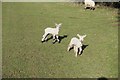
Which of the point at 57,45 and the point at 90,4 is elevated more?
the point at 90,4

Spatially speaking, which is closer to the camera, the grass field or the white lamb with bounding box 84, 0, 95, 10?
the grass field

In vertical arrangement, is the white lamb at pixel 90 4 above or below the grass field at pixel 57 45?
above

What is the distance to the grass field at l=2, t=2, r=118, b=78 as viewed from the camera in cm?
1727

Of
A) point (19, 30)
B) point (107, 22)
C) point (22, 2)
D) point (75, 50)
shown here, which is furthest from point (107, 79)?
point (22, 2)

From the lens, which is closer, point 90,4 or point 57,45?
point 57,45

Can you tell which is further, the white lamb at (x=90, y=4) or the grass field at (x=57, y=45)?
the white lamb at (x=90, y=4)

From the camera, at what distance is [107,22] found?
3145 centimetres

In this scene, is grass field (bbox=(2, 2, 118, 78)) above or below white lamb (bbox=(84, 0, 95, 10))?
below

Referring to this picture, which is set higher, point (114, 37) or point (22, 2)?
point (22, 2)

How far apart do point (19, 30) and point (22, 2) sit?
55.9ft

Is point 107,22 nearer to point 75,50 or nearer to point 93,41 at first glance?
point 93,41

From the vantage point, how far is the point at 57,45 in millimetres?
22203

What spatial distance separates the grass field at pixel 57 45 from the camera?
680 inches

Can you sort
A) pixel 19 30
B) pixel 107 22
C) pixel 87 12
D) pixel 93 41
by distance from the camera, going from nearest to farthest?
1. pixel 93 41
2. pixel 19 30
3. pixel 107 22
4. pixel 87 12
